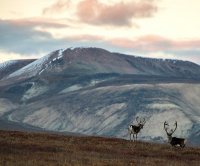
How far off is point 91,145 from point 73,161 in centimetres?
1259

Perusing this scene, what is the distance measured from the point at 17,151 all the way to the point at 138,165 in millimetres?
8580

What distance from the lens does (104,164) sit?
29.8 meters

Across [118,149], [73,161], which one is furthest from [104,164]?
[118,149]

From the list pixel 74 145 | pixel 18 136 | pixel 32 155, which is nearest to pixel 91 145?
pixel 74 145

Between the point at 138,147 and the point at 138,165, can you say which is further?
the point at 138,147

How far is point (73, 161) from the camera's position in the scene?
30734 millimetres

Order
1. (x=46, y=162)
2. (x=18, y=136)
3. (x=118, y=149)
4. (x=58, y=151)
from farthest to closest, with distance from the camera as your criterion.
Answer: (x=18, y=136) < (x=118, y=149) < (x=58, y=151) < (x=46, y=162)

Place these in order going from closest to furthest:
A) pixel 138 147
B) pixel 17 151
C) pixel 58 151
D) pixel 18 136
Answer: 1. pixel 17 151
2. pixel 58 151
3. pixel 138 147
4. pixel 18 136

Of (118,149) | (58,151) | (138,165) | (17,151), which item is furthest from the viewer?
(118,149)

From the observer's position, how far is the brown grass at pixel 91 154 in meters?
30.0

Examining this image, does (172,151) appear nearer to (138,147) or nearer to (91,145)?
(138,147)

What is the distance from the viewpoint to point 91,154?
3650 cm

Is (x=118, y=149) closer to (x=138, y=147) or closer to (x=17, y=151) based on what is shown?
(x=138, y=147)

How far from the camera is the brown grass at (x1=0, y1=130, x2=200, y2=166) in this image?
3005 centimetres
